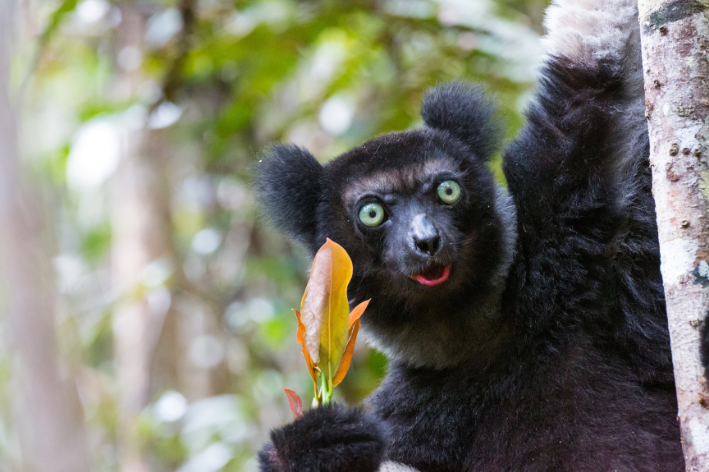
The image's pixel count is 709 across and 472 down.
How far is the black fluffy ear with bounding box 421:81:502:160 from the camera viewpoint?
3.57 meters

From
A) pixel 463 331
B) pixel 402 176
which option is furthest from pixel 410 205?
pixel 463 331

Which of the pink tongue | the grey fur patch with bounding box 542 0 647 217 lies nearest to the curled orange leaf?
the pink tongue

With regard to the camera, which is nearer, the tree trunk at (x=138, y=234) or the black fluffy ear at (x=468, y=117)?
the black fluffy ear at (x=468, y=117)

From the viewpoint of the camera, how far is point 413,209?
127 inches

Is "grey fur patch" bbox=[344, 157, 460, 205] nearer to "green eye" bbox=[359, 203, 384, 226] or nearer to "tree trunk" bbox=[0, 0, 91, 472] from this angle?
"green eye" bbox=[359, 203, 384, 226]

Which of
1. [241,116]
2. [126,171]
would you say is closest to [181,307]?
[126,171]

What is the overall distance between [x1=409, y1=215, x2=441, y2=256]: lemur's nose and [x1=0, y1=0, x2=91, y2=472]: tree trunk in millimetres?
1467

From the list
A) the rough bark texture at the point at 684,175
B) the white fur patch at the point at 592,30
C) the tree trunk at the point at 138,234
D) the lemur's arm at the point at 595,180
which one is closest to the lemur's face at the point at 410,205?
the lemur's arm at the point at 595,180

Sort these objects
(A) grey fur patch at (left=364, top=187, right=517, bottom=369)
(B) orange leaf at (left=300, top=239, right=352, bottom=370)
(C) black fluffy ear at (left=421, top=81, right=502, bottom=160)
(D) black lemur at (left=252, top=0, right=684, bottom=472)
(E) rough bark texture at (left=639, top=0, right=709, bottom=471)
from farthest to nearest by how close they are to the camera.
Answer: (C) black fluffy ear at (left=421, top=81, right=502, bottom=160) → (A) grey fur patch at (left=364, top=187, right=517, bottom=369) → (D) black lemur at (left=252, top=0, right=684, bottom=472) → (B) orange leaf at (left=300, top=239, right=352, bottom=370) → (E) rough bark texture at (left=639, top=0, right=709, bottom=471)

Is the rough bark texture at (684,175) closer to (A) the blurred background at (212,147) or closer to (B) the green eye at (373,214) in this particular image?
(B) the green eye at (373,214)

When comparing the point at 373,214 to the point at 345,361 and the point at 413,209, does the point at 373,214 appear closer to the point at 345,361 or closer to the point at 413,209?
the point at 413,209

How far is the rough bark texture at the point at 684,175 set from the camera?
182 cm

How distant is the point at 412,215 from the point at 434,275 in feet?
0.96

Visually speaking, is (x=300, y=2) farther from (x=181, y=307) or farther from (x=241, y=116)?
(x=181, y=307)
